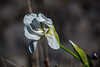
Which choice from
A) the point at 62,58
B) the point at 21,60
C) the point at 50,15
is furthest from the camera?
the point at 50,15

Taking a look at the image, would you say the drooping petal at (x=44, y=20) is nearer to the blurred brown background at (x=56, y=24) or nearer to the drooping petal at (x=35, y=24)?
the drooping petal at (x=35, y=24)

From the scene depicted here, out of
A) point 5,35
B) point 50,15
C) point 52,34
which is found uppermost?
point 52,34

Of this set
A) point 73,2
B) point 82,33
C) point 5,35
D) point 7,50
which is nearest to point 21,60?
point 7,50

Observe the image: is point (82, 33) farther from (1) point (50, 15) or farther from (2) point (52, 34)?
(2) point (52, 34)

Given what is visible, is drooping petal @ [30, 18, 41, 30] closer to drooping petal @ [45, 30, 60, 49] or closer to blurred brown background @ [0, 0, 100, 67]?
drooping petal @ [45, 30, 60, 49]

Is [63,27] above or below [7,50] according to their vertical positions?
above

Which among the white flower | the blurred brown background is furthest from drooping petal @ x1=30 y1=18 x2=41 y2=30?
the blurred brown background

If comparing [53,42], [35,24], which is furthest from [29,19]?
[53,42]

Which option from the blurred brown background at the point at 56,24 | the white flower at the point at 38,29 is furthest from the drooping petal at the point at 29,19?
the blurred brown background at the point at 56,24
